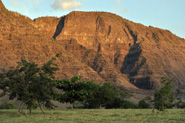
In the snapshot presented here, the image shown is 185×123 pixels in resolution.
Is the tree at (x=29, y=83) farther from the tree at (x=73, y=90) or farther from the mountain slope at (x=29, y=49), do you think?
the mountain slope at (x=29, y=49)

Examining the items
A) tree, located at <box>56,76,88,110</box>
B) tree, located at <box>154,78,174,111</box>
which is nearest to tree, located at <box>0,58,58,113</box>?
tree, located at <box>154,78,174,111</box>

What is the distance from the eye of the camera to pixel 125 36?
162625 mm

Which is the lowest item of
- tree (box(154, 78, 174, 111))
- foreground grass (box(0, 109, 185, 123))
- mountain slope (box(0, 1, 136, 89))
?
foreground grass (box(0, 109, 185, 123))

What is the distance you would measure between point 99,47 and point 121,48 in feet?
41.5

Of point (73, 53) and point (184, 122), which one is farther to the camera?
point (73, 53)

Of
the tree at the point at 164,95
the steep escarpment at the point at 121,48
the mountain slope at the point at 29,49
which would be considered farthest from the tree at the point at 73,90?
the steep escarpment at the point at 121,48

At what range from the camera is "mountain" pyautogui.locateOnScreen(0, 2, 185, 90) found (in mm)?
114062

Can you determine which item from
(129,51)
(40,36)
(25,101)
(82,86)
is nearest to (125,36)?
(129,51)

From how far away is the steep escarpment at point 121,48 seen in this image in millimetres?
137375

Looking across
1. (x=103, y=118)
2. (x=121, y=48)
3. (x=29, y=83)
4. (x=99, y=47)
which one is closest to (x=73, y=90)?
(x=29, y=83)

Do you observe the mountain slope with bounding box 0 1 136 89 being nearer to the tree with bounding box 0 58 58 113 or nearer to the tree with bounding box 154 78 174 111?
the tree with bounding box 0 58 58 113

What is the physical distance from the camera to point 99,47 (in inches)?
5891

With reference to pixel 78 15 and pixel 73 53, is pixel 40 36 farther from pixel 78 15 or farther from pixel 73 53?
pixel 78 15

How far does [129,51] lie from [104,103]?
3669 inches
